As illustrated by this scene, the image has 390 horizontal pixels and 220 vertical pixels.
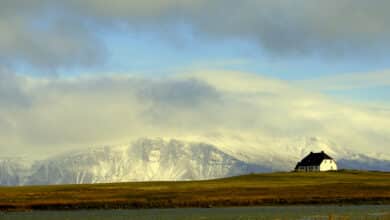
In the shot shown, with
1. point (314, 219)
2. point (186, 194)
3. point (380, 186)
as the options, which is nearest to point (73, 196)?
point (186, 194)

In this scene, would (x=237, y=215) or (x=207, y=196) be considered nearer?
(x=237, y=215)

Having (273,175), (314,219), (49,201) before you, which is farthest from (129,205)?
(273,175)

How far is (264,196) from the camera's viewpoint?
124m

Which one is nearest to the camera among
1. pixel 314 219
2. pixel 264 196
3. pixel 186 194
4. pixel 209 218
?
pixel 314 219

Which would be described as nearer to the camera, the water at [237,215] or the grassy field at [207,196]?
the water at [237,215]

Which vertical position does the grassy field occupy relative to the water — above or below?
above

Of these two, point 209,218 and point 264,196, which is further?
point 264,196

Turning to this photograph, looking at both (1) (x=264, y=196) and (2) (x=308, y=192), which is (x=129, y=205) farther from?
(2) (x=308, y=192)

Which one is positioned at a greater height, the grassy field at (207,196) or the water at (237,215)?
the grassy field at (207,196)

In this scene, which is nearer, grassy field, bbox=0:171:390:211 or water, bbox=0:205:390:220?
water, bbox=0:205:390:220

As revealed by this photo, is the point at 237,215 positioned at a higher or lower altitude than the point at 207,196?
lower

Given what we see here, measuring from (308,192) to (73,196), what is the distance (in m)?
41.2

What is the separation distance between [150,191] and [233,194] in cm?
1952

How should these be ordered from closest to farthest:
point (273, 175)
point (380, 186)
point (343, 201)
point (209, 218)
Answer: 1. point (209, 218)
2. point (343, 201)
3. point (380, 186)
4. point (273, 175)
